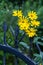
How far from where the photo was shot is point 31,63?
4.41 feet

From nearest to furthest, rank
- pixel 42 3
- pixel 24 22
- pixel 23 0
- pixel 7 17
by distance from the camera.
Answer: pixel 24 22, pixel 7 17, pixel 42 3, pixel 23 0

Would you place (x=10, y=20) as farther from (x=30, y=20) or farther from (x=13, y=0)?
(x=13, y=0)

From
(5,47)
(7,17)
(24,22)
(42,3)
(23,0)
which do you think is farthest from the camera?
(23,0)

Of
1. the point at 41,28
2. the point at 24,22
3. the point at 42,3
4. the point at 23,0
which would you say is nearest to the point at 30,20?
the point at 24,22

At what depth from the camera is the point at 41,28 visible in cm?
309

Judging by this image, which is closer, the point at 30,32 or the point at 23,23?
the point at 23,23

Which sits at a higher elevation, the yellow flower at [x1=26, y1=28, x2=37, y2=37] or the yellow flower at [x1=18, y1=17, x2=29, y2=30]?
the yellow flower at [x1=18, y1=17, x2=29, y2=30]

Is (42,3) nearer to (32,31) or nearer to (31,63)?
(32,31)

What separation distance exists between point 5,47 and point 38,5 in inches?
106

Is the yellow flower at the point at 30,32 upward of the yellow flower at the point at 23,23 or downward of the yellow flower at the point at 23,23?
downward

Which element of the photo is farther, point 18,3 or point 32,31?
point 18,3

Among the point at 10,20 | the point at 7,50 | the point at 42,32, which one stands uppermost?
the point at 7,50

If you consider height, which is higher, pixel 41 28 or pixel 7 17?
pixel 7 17

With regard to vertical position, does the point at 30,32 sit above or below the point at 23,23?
below
